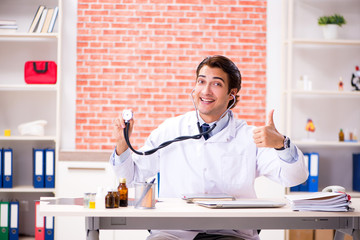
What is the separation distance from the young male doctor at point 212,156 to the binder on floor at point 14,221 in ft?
6.30

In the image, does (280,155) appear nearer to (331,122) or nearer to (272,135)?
(272,135)

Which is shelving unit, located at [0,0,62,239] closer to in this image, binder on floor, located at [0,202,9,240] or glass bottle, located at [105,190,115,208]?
binder on floor, located at [0,202,9,240]

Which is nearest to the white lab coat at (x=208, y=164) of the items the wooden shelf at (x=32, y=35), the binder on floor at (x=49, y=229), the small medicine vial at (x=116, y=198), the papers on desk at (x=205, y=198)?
the papers on desk at (x=205, y=198)

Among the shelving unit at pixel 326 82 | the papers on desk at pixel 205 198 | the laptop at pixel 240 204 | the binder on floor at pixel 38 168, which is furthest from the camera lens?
the shelving unit at pixel 326 82

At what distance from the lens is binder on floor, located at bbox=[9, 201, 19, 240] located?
3.98 metres

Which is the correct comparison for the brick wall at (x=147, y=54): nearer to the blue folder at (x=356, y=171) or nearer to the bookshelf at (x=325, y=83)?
the bookshelf at (x=325, y=83)

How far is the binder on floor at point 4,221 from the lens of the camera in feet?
13.0

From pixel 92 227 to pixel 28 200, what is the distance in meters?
2.57

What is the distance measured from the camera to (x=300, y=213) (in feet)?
6.48

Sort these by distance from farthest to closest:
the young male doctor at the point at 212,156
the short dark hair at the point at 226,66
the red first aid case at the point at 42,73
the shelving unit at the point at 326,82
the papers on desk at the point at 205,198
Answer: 1. the shelving unit at the point at 326,82
2. the red first aid case at the point at 42,73
3. the short dark hair at the point at 226,66
4. the young male doctor at the point at 212,156
5. the papers on desk at the point at 205,198

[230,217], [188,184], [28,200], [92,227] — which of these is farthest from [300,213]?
[28,200]

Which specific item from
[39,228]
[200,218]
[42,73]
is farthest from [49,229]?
[200,218]

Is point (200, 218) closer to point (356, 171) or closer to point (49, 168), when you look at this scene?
point (49, 168)

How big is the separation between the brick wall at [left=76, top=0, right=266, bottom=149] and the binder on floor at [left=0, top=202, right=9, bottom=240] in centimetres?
78
